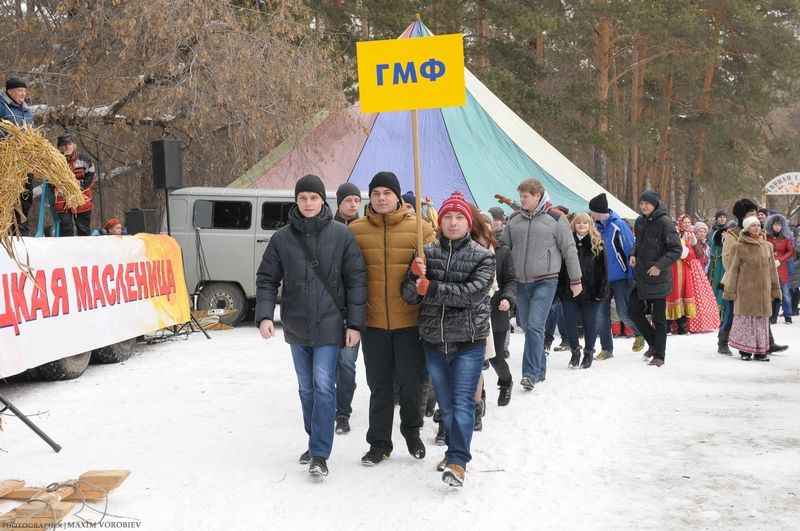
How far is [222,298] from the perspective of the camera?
45.7ft

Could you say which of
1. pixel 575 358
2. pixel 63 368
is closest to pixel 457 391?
pixel 575 358

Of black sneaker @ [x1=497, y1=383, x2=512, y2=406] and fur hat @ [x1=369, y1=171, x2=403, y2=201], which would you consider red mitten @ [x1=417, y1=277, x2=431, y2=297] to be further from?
black sneaker @ [x1=497, y1=383, x2=512, y2=406]

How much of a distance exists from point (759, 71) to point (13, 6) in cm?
2937

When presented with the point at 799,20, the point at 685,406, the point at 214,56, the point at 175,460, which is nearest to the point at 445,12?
the point at 214,56

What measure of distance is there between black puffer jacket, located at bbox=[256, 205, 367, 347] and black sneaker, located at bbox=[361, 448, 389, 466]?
0.79 meters

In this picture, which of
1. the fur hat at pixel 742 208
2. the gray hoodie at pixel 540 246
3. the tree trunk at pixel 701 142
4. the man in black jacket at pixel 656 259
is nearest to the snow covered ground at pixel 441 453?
the man in black jacket at pixel 656 259

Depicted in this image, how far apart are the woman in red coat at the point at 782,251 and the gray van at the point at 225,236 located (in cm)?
668

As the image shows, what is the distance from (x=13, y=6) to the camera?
17078 millimetres

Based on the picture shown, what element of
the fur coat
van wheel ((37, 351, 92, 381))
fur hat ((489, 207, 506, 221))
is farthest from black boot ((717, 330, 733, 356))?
van wheel ((37, 351, 92, 381))

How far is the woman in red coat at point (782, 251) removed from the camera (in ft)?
47.8

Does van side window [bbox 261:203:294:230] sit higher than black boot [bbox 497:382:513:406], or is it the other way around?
van side window [bbox 261:203:294:230]

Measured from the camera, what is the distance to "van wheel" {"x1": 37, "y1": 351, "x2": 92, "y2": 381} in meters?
8.69

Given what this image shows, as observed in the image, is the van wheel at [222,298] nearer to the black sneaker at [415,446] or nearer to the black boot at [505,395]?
the black boot at [505,395]

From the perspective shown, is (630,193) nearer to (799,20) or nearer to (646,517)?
(799,20)
